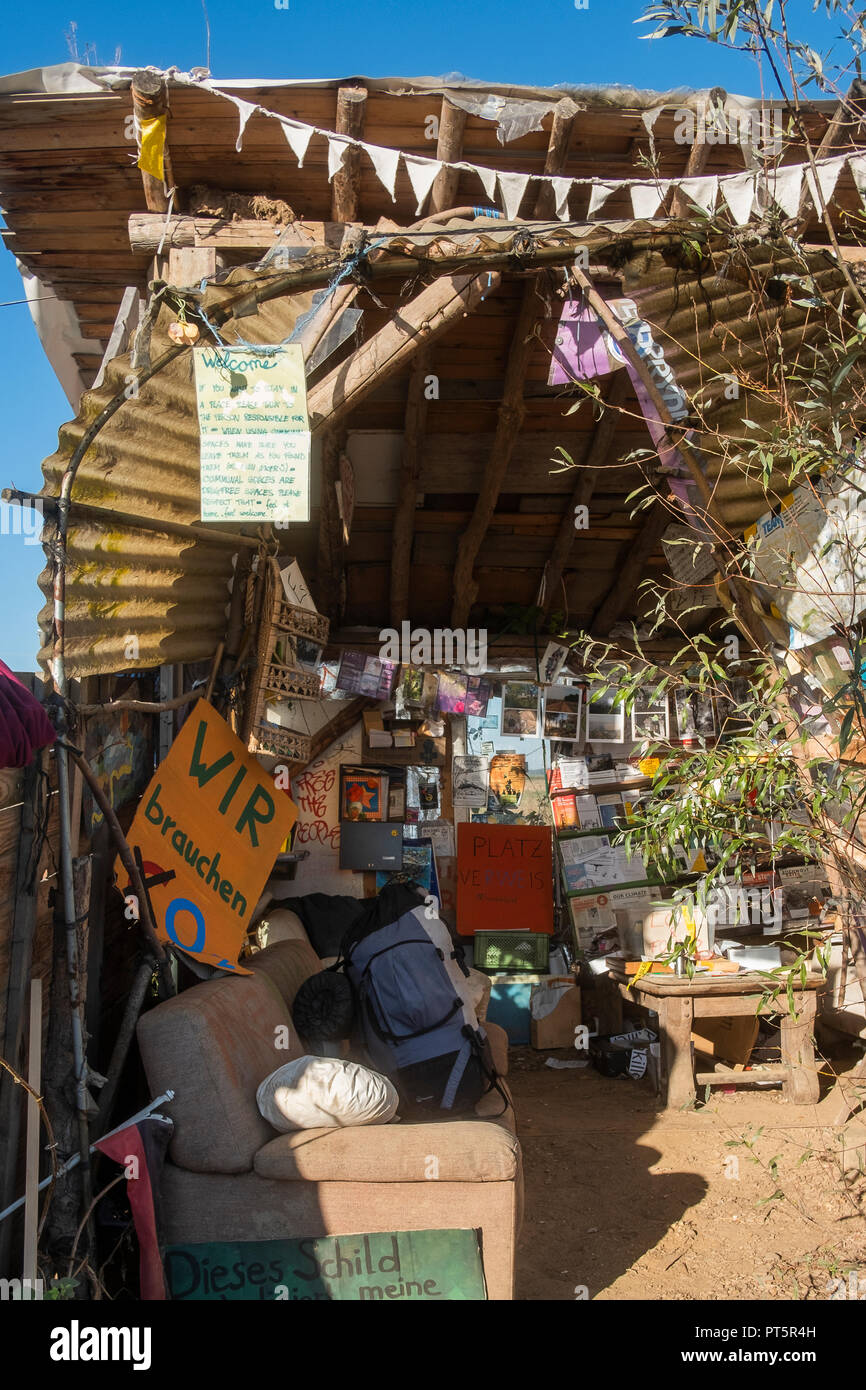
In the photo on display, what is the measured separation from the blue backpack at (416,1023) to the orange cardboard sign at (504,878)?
3018 mm

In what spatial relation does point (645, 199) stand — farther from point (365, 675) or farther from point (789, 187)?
point (365, 675)

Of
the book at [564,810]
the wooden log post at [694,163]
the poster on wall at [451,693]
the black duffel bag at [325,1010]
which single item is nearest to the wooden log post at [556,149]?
the wooden log post at [694,163]

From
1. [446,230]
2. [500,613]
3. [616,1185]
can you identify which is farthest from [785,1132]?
[446,230]

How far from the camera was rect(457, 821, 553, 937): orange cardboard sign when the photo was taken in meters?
7.39

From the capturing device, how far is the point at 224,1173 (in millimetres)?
3219

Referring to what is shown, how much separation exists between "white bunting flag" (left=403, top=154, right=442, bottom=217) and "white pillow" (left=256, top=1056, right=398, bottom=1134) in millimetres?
3554

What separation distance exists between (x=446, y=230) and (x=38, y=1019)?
125 inches

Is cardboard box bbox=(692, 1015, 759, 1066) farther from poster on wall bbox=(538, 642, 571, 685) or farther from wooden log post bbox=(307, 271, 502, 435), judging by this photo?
wooden log post bbox=(307, 271, 502, 435)

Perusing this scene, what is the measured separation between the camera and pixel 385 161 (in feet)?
13.6

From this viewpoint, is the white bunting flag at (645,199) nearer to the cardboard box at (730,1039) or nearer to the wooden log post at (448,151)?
the wooden log post at (448,151)

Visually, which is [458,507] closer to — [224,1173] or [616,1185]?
[616,1185]

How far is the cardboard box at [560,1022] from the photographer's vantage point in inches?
277

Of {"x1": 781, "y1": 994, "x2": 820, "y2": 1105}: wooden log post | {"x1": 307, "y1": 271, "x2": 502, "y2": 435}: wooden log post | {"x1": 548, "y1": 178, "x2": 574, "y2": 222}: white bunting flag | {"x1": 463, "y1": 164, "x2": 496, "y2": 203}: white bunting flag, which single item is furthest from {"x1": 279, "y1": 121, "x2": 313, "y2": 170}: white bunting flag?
{"x1": 781, "y1": 994, "x2": 820, "y2": 1105}: wooden log post

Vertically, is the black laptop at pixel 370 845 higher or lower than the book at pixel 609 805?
lower
